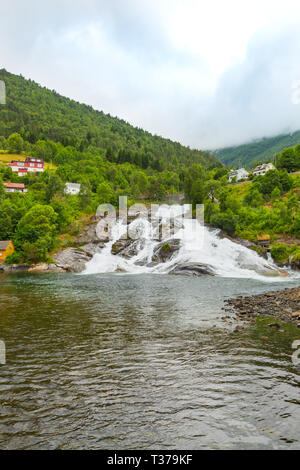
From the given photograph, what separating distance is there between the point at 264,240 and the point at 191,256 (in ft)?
58.7

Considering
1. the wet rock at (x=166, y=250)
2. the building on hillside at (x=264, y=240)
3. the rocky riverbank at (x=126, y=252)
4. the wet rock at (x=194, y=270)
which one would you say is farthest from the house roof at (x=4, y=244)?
the building on hillside at (x=264, y=240)

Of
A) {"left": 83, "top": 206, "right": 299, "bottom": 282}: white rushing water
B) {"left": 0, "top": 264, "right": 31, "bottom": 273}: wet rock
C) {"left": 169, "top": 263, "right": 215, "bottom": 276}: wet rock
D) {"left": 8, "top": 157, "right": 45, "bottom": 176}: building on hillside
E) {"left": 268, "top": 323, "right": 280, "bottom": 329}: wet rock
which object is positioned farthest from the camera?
{"left": 8, "top": 157, "right": 45, "bottom": 176}: building on hillside

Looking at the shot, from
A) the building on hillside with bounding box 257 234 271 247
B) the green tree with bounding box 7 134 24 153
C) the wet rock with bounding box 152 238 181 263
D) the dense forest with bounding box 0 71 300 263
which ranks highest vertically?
the green tree with bounding box 7 134 24 153

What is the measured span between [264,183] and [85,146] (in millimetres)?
103539

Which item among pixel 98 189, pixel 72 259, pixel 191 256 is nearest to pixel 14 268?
pixel 72 259

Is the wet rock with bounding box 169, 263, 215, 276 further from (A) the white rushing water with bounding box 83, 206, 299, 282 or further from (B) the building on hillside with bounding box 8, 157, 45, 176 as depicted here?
(B) the building on hillside with bounding box 8, 157, 45, 176

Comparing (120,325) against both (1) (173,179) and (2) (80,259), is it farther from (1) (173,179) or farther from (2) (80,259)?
(1) (173,179)

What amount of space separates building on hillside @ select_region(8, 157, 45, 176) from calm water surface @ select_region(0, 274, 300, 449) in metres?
107

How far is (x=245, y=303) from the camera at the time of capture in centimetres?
2197

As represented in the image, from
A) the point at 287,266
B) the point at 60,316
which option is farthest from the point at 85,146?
the point at 60,316

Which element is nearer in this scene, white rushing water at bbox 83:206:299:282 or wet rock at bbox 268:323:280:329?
wet rock at bbox 268:323:280:329

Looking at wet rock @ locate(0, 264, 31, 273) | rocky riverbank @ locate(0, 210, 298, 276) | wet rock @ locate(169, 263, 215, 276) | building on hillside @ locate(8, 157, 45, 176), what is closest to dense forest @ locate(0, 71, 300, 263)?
wet rock @ locate(0, 264, 31, 273)

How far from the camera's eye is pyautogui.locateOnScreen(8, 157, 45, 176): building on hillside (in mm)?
112200

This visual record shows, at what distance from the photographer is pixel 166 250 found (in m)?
48.9
